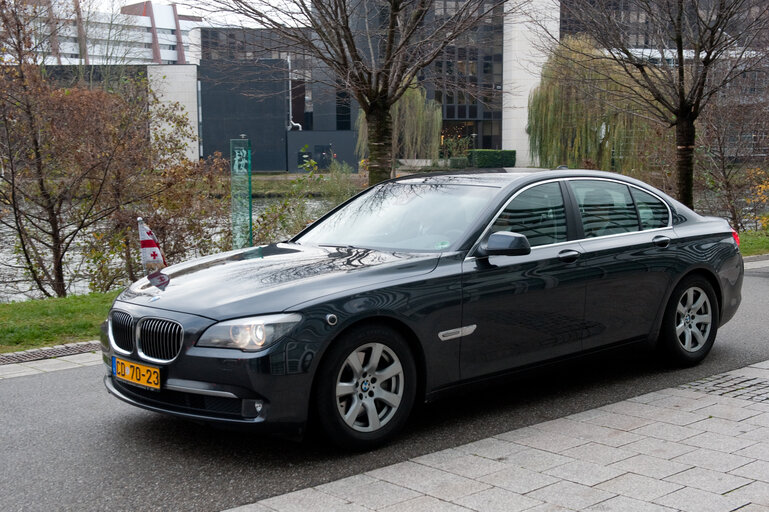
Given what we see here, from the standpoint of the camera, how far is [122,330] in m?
4.87

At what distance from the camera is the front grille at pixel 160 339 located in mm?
4508

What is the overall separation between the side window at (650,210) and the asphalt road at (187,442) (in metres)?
1.05

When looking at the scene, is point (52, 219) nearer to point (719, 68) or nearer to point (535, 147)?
point (719, 68)

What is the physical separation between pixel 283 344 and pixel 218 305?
1.46 feet

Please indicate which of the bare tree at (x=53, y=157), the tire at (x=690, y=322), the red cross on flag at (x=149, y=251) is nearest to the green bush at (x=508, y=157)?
the bare tree at (x=53, y=157)

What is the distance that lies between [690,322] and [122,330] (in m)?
4.30

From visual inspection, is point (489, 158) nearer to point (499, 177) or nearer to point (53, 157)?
point (53, 157)

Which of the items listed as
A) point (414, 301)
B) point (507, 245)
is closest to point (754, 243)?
point (507, 245)

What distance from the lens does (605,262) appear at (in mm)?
5988

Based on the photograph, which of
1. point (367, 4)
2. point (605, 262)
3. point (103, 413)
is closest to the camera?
point (103, 413)

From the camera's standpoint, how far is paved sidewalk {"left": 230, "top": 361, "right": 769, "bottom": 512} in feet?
12.8

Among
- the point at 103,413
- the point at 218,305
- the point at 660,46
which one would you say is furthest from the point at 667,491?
the point at 660,46

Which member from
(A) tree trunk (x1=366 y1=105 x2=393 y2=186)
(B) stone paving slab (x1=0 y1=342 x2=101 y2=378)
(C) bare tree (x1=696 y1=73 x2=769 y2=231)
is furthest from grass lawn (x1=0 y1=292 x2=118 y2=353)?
(C) bare tree (x1=696 y1=73 x2=769 y2=231)

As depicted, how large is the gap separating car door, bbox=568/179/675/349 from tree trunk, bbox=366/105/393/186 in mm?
6176
